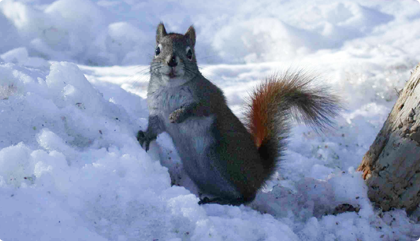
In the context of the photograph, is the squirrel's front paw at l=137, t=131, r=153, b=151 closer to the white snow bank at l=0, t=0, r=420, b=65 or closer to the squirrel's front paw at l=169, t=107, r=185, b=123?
the squirrel's front paw at l=169, t=107, r=185, b=123

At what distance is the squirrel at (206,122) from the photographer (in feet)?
6.51

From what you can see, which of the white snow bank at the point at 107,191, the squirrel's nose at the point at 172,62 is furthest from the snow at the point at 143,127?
the squirrel's nose at the point at 172,62

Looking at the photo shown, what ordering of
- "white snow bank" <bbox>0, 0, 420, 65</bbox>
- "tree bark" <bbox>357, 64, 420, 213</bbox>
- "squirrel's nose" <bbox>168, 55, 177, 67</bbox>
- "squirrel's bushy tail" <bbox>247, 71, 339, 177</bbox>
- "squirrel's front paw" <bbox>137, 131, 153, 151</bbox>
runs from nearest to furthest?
"tree bark" <bbox>357, 64, 420, 213</bbox>
"squirrel's nose" <bbox>168, 55, 177, 67</bbox>
"squirrel's front paw" <bbox>137, 131, 153, 151</bbox>
"squirrel's bushy tail" <bbox>247, 71, 339, 177</bbox>
"white snow bank" <bbox>0, 0, 420, 65</bbox>

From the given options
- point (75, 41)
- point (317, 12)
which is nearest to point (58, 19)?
point (75, 41)

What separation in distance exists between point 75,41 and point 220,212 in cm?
318

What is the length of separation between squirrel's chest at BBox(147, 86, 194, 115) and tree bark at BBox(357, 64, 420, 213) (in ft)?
2.58

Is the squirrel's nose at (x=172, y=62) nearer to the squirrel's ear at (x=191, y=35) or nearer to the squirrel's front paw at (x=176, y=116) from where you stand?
the squirrel's front paw at (x=176, y=116)

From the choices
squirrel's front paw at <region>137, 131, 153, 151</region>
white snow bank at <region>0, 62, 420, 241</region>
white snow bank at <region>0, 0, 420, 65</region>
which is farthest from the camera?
white snow bank at <region>0, 0, 420, 65</region>

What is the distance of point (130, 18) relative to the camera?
4871 millimetres

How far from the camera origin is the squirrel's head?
1946 mm

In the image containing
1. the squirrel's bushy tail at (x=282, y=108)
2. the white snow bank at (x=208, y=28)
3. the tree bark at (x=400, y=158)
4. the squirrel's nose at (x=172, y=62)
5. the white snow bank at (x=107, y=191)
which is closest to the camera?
the white snow bank at (x=107, y=191)

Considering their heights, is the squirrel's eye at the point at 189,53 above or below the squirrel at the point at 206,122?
above

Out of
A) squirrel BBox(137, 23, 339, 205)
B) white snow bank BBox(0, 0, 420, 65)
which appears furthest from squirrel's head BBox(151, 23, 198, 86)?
white snow bank BBox(0, 0, 420, 65)

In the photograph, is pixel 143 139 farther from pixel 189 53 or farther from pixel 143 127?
pixel 189 53
